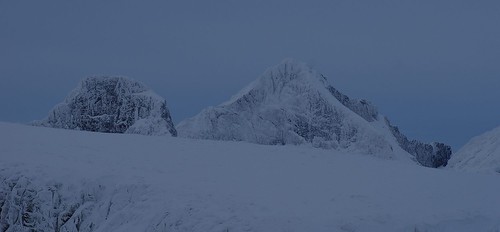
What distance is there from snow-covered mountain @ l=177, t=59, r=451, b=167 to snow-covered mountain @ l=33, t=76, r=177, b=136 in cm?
1251

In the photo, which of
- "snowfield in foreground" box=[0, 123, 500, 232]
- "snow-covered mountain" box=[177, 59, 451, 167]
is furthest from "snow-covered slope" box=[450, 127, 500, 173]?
"snowfield in foreground" box=[0, 123, 500, 232]

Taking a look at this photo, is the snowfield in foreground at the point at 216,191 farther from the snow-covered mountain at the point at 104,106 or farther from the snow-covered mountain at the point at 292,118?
the snow-covered mountain at the point at 292,118

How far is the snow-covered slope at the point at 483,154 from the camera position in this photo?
50.4 metres

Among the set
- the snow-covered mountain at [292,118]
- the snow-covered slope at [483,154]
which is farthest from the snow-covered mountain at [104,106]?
the snow-covered slope at [483,154]

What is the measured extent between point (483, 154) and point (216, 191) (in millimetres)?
48135

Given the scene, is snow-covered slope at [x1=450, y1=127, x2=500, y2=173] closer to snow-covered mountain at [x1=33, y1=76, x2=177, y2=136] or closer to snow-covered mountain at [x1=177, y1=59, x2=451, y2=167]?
snow-covered mountain at [x1=177, y1=59, x2=451, y2=167]

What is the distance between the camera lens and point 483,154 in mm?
58750

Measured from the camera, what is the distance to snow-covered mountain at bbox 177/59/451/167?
62594 millimetres

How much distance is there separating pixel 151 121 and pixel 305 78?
30.6 m

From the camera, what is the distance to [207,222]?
14734 mm

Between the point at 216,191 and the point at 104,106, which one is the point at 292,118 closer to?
the point at 104,106

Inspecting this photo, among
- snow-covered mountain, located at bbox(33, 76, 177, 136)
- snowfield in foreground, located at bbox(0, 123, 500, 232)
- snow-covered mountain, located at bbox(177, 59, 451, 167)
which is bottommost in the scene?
snowfield in foreground, located at bbox(0, 123, 500, 232)

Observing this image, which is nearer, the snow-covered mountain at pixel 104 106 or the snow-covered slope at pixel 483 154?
the snow-covered mountain at pixel 104 106

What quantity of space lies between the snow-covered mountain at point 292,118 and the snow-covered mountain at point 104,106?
492 inches
